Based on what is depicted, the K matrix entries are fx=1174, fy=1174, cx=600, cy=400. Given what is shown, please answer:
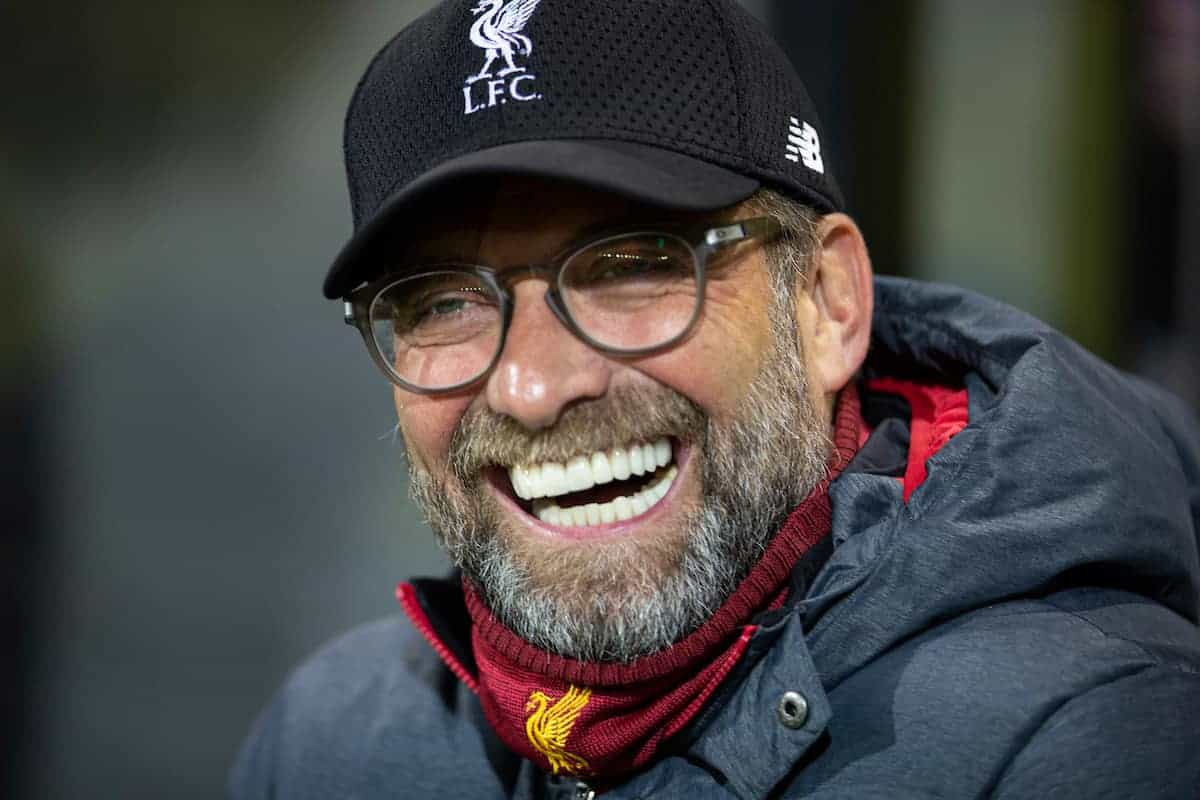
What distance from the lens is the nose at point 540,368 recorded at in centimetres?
132

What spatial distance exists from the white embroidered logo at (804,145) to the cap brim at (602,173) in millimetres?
114

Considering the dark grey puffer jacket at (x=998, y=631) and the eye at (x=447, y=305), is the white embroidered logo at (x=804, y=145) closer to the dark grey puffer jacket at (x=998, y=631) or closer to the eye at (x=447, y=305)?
the dark grey puffer jacket at (x=998, y=631)

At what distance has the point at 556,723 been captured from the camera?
137cm

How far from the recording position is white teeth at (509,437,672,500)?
53.9 inches

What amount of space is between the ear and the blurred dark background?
1.56 m

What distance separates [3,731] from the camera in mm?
2838

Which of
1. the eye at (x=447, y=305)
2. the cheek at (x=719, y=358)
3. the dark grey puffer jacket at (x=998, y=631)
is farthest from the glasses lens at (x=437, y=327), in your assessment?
the dark grey puffer jacket at (x=998, y=631)

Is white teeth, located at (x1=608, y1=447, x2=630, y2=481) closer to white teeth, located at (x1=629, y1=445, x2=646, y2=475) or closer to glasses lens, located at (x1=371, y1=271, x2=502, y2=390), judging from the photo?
white teeth, located at (x1=629, y1=445, x2=646, y2=475)

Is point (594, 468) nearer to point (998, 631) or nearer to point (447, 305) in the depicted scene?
point (447, 305)

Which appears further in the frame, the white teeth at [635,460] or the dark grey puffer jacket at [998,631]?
the white teeth at [635,460]

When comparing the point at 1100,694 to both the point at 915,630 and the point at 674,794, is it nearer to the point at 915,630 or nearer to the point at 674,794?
the point at 915,630

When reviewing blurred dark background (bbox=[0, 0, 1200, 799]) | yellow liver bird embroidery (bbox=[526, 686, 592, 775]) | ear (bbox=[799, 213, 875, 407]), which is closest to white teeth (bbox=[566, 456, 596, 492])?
yellow liver bird embroidery (bbox=[526, 686, 592, 775])

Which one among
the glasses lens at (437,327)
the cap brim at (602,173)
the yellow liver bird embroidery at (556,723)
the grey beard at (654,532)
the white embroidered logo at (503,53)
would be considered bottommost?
the yellow liver bird embroidery at (556,723)

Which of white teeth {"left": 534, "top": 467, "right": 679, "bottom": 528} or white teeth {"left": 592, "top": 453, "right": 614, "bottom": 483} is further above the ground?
white teeth {"left": 592, "top": 453, "right": 614, "bottom": 483}
